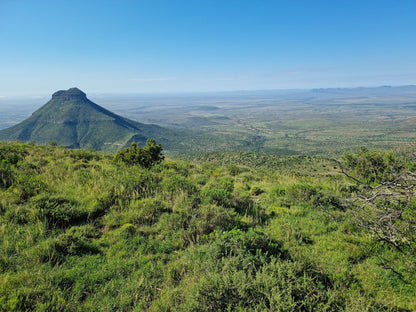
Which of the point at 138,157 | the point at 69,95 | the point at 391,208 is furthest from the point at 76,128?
the point at 391,208

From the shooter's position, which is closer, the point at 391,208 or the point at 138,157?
the point at 391,208

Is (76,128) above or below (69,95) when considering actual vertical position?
below

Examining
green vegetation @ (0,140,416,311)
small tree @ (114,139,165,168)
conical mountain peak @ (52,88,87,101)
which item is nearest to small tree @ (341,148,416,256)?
green vegetation @ (0,140,416,311)

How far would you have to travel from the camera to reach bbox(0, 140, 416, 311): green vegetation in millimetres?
2627

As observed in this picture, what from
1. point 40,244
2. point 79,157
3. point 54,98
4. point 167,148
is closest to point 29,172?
point 79,157

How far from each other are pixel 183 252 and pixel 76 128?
132m

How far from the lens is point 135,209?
200 inches

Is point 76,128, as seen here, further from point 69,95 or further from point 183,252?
point 183,252

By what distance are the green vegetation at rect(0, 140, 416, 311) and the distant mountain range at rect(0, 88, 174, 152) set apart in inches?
3762

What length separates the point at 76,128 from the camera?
111 metres

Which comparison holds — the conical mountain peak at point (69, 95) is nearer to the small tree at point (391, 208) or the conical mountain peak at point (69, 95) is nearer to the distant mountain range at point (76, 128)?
the distant mountain range at point (76, 128)

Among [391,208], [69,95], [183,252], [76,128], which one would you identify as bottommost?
[183,252]

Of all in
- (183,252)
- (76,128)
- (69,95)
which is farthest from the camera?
(69,95)

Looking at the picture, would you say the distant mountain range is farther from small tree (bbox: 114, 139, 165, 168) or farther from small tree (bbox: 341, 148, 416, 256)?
small tree (bbox: 341, 148, 416, 256)
